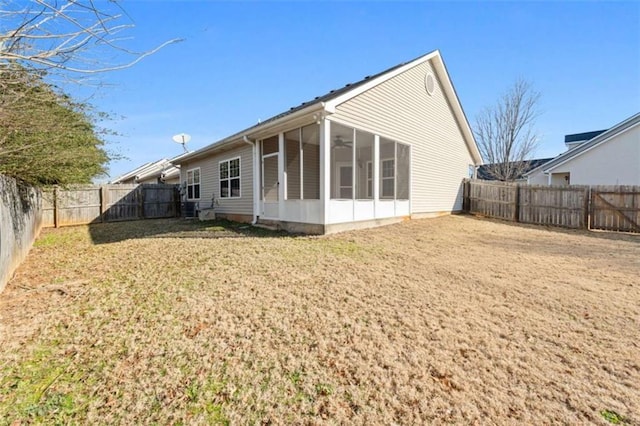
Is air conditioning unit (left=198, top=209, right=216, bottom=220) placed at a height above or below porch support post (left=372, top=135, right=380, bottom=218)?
below

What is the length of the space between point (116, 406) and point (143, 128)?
6.97 m

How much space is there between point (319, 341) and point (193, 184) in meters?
13.6

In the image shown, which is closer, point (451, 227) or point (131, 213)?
point (451, 227)

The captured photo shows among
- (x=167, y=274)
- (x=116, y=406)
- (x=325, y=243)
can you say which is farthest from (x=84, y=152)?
(x=116, y=406)

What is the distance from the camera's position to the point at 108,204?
13375mm

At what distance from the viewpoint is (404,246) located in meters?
6.59

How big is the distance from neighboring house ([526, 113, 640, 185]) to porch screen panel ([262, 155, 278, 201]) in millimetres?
16155

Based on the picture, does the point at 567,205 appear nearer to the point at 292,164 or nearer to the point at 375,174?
the point at 375,174

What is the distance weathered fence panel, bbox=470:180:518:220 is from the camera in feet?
39.1

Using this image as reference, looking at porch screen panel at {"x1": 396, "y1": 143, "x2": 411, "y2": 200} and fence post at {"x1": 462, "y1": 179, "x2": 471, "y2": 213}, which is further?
fence post at {"x1": 462, "y1": 179, "x2": 471, "y2": 213}

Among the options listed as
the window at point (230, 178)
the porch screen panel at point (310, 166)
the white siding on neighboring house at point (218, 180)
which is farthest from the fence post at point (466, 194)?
the window at point (230, 178)

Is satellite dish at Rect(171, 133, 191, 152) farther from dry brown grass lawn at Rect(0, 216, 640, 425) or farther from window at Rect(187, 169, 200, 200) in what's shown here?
dry brown grass lawn at Rect(0, 216, 640, 425)

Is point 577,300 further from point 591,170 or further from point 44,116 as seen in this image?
point 591,170

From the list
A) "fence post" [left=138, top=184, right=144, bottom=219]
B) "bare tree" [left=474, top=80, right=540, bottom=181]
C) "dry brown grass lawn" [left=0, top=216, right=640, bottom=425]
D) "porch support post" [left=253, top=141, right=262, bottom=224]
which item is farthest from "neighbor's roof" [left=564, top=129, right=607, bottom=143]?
"fence post" [left=138, top=184, right=144, bottom=219]
